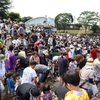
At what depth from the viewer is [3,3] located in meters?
49.7

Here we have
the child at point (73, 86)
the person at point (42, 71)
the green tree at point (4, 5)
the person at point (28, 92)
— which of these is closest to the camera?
the child at point (73, 86)

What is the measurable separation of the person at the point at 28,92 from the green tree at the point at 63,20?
243 feet

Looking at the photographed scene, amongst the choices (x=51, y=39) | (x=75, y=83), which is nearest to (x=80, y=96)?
(x=75, y=83)

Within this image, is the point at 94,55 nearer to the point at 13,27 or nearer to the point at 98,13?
the point at 13,27

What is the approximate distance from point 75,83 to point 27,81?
11.1 feet

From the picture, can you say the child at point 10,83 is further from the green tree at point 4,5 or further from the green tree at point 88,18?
the green tree at point 88,18

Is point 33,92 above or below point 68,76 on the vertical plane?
below

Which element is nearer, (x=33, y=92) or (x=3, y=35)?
(x=33, y=92)

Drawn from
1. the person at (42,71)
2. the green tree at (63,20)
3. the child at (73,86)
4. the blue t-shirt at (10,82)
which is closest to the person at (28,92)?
the blue t-shirt at (10,82)

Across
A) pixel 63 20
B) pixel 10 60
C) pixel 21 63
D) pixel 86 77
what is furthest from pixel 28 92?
pixel 63 20

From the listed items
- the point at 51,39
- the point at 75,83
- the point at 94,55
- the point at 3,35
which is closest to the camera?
the point at 75,83

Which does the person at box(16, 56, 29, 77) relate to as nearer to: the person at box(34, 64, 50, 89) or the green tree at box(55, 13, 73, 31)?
the person at box(34, 64, 50, 89)

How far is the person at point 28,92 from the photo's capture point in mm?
5410

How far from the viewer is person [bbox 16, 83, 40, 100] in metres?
5.41
